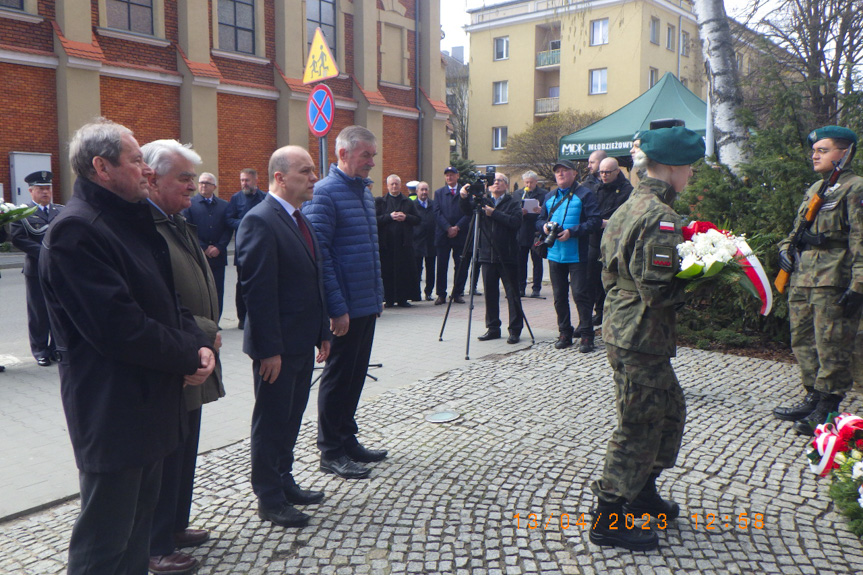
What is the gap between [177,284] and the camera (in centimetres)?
311

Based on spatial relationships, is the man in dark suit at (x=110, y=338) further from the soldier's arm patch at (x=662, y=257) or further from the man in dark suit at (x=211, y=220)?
the man in dark suit at (x=211, y=220)

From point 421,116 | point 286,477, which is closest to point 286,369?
point 286,477

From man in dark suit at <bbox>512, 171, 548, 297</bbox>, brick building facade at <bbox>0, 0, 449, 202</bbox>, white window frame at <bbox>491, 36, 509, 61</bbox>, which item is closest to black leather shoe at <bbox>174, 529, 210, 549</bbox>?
man in dark suit at <bbox>512, 171, 548, 297</bbox>

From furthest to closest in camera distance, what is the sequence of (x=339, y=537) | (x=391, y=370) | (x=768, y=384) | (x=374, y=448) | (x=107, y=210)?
1. (x=391, y=370)
2. (x=768, y=384)
3. (x=374, y=448)
4. (x=339, y=537)
5. (x=107, y=210)

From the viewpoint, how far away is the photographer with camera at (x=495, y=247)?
8.17 m

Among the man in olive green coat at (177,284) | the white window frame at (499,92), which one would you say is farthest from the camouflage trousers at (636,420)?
the white window frame at (499,92)

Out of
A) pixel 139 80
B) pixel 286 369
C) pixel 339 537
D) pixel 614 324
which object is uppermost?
pixel 139 80

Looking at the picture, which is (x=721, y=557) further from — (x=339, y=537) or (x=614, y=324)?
(x=339, y=537)

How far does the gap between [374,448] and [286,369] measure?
4.35ft

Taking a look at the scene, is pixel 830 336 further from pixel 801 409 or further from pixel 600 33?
pixel 600 33

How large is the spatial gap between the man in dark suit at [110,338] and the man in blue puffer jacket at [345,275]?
1.81 meters

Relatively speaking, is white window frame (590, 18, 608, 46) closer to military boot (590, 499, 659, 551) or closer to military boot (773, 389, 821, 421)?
military boot (773, 389, 821, 421)

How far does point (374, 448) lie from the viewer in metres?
4.82

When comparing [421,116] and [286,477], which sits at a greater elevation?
[421,116]
